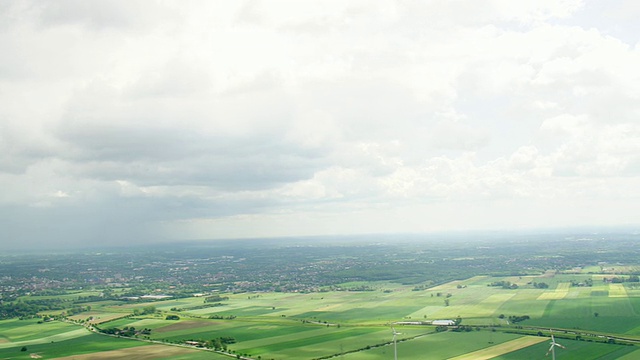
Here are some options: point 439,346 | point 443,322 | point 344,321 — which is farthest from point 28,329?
point 443,322

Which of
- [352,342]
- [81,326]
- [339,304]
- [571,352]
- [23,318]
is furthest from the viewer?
[339,304]

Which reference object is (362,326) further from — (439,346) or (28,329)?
(28,329)

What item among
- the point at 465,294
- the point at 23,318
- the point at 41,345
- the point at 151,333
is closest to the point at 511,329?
the point at 465,294

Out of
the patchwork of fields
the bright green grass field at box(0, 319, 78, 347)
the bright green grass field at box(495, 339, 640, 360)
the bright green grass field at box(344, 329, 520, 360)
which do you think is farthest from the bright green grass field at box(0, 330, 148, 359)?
the bright green grass field at box(495, 339, 640, 360)

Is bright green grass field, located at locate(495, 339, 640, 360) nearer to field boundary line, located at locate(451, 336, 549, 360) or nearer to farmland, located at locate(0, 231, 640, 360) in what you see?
farmland, located at locate(0, 231, 640, 360)

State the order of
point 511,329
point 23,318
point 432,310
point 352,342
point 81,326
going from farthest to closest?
point 23,318, point 432,310, point 81,326, point 511,329, point 352,342

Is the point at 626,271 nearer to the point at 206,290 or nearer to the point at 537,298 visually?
the point at 537,298

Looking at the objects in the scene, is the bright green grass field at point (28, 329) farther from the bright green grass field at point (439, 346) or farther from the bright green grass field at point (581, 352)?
the bright green grass field at point (581, 352)
